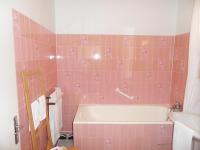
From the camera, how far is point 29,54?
1.58 metres

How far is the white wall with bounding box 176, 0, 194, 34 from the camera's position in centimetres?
229

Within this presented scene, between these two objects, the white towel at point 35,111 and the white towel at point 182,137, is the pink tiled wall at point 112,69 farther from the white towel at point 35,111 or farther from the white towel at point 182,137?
the white towel at point 35,111

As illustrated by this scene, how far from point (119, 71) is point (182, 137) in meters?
1.37

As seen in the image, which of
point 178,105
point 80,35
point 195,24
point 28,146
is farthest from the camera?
point 80,35

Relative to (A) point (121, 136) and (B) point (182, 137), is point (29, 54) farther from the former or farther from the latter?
(B) point (182, 137)

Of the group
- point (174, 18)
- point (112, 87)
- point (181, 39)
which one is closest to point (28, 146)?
point (112, 87)

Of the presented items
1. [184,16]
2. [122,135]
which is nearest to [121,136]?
[122,135]

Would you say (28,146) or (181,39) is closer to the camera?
(28,146)

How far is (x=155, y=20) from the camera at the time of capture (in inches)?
104

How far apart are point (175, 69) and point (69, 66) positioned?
6.07ft

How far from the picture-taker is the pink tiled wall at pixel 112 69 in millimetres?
2676

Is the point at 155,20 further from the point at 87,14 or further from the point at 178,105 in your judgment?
the point at 178,105

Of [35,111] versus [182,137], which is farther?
[182,137]

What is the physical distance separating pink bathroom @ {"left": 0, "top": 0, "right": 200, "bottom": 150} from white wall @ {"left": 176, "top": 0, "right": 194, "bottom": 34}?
0.01m
